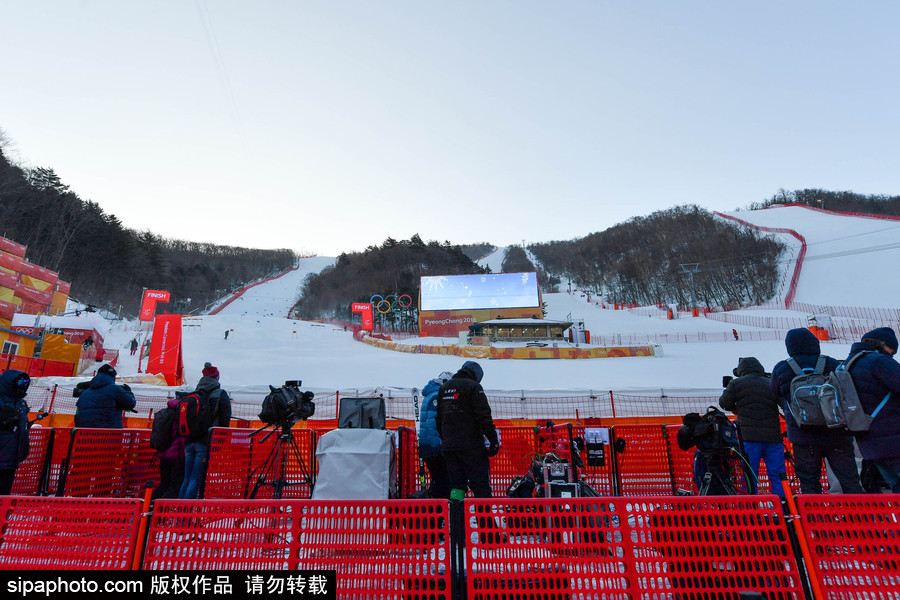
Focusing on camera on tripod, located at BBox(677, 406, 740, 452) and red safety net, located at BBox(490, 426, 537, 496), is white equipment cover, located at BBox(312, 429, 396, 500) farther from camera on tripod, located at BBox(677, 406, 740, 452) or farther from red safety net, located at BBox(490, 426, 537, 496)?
camera on tripod, located at BBox(677, 406, 740, 452)

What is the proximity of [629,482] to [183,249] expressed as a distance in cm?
11662

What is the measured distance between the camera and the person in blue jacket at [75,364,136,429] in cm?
529

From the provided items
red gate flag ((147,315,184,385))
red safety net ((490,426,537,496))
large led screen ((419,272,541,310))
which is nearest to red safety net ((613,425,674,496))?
red safety net ((490,426,537,496))

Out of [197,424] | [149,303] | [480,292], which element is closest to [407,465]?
[197,424]

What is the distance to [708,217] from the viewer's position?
2931 inches

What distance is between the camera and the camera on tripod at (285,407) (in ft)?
14.5

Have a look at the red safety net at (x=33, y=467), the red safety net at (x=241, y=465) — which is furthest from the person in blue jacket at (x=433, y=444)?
the red safety net at (x=33, y=467)

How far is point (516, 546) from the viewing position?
234 cm

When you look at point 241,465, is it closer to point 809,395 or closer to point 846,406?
point 809,395

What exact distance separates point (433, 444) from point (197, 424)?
256 cm

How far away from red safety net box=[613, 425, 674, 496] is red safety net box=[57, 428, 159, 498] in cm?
645

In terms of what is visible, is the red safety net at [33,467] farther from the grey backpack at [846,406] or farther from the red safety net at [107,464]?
the grey backpack at [846,406]

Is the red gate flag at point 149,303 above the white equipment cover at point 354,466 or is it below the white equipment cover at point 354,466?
above

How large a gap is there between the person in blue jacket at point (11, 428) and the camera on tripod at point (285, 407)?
202 centimetres
